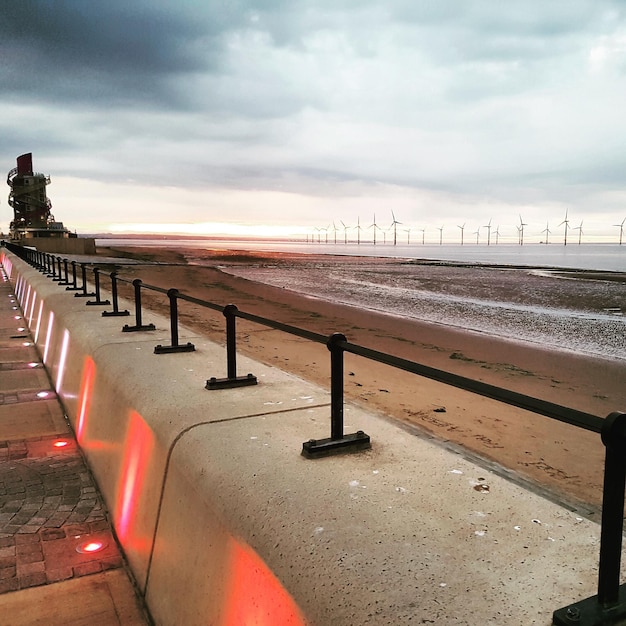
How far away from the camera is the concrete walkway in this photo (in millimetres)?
2762

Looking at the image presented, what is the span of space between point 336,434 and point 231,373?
1.46 metres

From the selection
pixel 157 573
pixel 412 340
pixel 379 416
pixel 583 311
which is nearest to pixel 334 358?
pixel 379 416

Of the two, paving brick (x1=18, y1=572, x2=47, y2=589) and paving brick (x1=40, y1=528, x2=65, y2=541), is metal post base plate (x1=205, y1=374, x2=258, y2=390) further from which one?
paving brick (x1=18, y1=572, x2=47, y2=589)

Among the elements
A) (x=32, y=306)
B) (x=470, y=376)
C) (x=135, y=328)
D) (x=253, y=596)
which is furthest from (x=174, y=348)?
(x=32, y=306)

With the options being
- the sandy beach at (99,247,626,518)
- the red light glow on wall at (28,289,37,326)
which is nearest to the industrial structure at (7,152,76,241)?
the sandy beach at (99,247,626,518)

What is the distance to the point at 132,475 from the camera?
3363mm

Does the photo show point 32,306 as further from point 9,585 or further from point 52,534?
point 9,585

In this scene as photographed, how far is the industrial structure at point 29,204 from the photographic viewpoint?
72125 mm

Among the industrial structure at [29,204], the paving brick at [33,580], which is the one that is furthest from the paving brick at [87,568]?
the industrial structure at [29,204]

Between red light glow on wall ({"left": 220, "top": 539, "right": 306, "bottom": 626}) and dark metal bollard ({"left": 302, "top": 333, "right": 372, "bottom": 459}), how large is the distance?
874mm

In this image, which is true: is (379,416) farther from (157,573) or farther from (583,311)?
(583,311)

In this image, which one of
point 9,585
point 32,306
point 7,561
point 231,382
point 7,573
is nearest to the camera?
point 9,585

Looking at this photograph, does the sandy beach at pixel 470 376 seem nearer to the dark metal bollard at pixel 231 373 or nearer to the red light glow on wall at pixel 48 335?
the dark metal bollard at pixel 231 373

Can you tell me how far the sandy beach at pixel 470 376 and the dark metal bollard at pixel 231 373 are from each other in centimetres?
34
